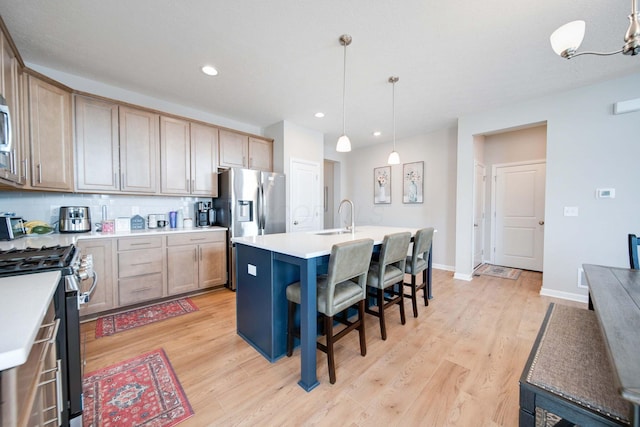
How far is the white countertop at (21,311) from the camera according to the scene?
1.70 ft

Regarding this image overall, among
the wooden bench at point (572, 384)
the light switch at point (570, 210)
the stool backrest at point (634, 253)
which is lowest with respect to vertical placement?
the wooden bench at point (572, 384)

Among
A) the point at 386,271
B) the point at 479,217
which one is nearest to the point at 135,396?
the point at 386,271

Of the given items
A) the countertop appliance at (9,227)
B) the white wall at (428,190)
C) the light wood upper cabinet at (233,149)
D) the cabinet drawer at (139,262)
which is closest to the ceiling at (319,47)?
the light wood upper cabinet at (233,149)

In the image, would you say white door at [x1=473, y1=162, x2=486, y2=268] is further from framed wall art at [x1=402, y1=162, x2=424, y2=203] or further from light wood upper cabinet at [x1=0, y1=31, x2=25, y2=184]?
light wood upper cabinet at [x1=0, y1=31, x2=25, y2=184]

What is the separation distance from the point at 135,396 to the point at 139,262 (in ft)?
5.41

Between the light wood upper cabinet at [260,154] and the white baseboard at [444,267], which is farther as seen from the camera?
the white baseboard at [444,267]

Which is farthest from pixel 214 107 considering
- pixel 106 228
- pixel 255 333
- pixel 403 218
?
pixel 403 218

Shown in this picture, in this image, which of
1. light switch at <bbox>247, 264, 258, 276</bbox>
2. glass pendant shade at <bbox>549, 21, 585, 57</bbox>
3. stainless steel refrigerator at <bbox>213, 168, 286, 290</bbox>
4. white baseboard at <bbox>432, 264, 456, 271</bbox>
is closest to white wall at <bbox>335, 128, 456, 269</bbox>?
white baseboard at <bbox>432, 264, 456, 271</bbox>

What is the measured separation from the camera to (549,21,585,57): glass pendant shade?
1374 mm

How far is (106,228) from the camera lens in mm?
2848

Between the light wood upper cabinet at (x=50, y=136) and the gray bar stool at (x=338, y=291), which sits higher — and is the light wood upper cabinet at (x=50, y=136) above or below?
above

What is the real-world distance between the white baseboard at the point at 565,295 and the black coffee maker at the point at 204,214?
15.7ft

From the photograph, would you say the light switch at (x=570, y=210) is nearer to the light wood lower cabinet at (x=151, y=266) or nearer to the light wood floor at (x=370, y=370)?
the light wood floor at (x=370, y=370)

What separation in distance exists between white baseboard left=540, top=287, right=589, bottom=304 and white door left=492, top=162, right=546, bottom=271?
136 centimetres
